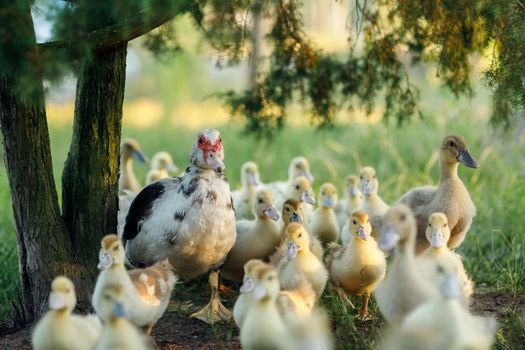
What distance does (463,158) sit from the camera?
7066 mm

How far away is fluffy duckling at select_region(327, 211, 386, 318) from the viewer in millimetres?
6270

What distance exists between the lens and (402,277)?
4801 millimetres

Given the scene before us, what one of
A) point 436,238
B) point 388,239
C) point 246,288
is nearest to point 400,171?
point 436,238

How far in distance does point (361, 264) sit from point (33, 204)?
219 centimetres

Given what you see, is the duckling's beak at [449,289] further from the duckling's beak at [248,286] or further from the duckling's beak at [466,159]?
the duckling's beak at [466,159]

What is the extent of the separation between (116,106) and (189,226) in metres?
0.95

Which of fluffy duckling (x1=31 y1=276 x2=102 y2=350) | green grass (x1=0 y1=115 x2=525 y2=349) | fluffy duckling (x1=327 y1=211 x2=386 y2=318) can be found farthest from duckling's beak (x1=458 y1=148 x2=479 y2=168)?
fluffy duckling (x1=31 y1=276 x2=102 y2=350)

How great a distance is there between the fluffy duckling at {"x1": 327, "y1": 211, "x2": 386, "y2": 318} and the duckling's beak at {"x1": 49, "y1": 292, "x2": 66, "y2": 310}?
2.23m

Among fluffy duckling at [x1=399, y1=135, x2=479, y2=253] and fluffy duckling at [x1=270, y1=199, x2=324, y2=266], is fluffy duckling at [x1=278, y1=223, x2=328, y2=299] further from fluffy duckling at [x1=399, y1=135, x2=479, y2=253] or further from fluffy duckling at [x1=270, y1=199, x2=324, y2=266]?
fluffy duckling at [x1=399, y1=135, x2=479, y2=253]

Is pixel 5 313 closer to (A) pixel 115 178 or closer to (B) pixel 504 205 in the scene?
(A) pixel 115 178

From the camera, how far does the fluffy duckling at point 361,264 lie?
Result: 6270 millimetres

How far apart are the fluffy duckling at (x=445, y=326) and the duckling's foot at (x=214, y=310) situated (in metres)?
2.45

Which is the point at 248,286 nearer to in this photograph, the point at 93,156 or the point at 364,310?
the point at 364,310

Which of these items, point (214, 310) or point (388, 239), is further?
point (214, 310)
